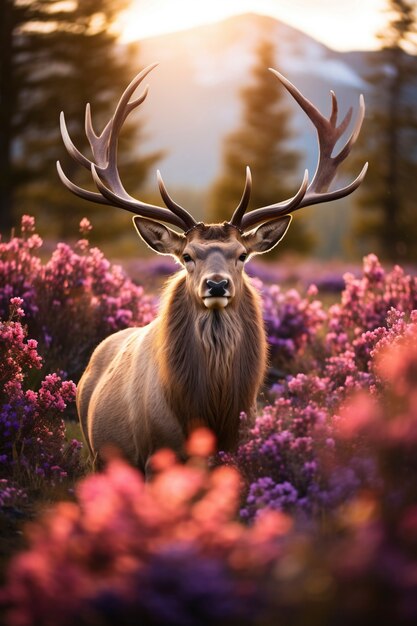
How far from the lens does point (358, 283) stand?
28.6ft

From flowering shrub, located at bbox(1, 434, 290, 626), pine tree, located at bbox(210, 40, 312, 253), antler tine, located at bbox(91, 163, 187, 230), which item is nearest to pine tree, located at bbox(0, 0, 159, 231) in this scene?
pine tree, located at bbox(210, 40, 312, 253)

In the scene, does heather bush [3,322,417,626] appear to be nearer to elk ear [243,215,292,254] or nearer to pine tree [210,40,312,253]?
elk ear [243,215,292,254]

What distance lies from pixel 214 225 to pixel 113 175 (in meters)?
1.39

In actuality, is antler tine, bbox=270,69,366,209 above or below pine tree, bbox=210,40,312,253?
below

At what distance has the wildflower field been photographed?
2369 millimetres

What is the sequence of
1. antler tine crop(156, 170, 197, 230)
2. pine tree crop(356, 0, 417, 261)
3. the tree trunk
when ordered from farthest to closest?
pine tree crop(356, 0, 417, 261)
the tree trunk
antler tine crop(156, 170, 197, 230)

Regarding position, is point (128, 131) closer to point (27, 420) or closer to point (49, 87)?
point (49, 87)

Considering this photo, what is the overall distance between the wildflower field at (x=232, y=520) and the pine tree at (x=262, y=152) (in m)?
33.1

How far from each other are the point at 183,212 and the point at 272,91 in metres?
34.8

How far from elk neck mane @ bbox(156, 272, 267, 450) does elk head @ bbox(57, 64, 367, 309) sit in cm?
13

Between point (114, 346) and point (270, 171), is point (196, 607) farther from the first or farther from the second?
point (270, 171)

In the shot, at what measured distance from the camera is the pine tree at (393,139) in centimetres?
3366

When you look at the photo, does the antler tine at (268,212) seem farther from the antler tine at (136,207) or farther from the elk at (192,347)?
the antler tine at (136,207)

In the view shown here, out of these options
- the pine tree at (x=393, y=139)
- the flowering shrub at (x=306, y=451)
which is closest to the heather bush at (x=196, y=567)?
the flowering shrub at (x=306, y=451)
